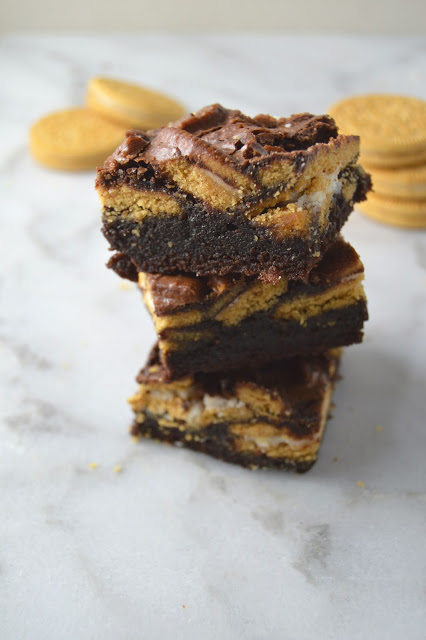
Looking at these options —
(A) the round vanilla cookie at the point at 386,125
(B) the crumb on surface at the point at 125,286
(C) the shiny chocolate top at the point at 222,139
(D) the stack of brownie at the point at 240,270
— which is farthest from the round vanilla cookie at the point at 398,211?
(C) the shiny chocolate top at the point at 222,139

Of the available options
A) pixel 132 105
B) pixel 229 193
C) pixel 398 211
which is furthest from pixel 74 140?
pixel 229 193

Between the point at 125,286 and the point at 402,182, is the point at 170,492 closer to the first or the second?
the point at 125,286

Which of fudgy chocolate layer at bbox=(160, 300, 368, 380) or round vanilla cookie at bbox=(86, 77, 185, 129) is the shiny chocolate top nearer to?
fudgy chocolate layer at bbox=(160, 300, 368, 380)

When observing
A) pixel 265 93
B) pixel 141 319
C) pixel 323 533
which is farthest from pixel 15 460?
pixel 265 93

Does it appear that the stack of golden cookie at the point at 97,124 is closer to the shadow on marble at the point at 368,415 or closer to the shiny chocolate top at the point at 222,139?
the shiny chocolate top at the point at 222,139

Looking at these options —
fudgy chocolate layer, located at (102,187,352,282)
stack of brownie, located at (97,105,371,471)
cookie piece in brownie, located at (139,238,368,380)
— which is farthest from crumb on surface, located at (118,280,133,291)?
fudgy chocolate layer, located at (102,187,352,282)

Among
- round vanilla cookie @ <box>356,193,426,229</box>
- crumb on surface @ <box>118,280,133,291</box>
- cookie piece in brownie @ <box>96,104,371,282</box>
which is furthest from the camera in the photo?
round vanilla cookie @ <box>356,193,426,229</box>

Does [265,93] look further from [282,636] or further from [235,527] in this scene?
[282,636]
